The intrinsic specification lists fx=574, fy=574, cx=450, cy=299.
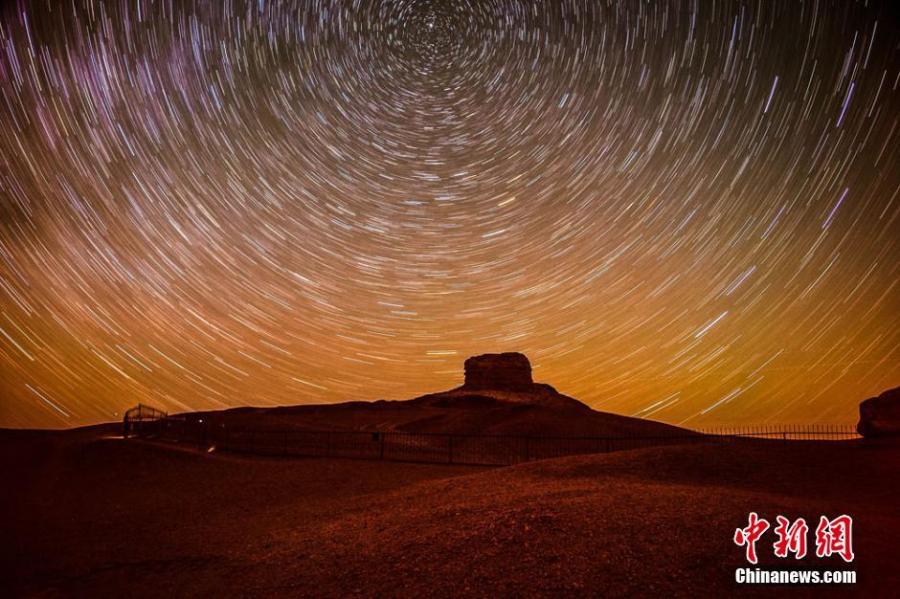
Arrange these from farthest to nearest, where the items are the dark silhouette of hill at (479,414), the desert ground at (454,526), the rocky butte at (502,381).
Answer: the rocky butte at (502,381)
the dark silhouette of hill at (479,414)
the desert ground at (454,526)

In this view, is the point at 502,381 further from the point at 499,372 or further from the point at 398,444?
the point at 398,444

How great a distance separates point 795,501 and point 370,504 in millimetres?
10841

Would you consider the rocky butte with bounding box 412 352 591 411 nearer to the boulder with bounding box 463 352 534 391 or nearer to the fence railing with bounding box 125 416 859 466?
the boulder with bounding box 463 352 534 391

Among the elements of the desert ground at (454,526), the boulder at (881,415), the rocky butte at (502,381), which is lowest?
the desert ground at (454,526)

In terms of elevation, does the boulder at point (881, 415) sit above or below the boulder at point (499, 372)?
below

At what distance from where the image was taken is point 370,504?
658 inches

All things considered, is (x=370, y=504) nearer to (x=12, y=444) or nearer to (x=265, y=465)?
(x=265, y=465)

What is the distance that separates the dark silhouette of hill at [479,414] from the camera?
5038 centimetres

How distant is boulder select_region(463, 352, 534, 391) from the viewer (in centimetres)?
9175

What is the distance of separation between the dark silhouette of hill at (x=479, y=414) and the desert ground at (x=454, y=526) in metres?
27.0

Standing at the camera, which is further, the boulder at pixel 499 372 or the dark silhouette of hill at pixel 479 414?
the boulder at pixel 499 372

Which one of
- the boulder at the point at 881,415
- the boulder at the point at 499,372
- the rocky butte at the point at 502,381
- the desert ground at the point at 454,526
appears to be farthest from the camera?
the boulder at the point at 499,372

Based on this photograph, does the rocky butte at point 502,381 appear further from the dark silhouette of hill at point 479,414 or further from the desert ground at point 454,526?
the desert ground at point 454,526

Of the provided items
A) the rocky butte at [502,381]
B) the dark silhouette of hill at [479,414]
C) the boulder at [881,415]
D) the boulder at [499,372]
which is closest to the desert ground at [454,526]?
the boulder at [881,415]
